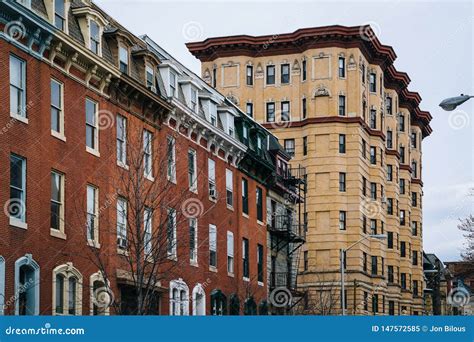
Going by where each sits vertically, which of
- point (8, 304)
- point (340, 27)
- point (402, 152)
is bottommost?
point (8, 304)

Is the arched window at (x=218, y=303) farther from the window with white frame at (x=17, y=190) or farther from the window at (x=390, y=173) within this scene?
the window at (x=390, y=173)

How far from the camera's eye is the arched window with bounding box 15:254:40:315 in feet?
94.5

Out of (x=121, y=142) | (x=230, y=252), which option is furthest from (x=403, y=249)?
(x=121, y=142)

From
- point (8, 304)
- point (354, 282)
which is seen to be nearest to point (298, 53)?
point (354, 282)

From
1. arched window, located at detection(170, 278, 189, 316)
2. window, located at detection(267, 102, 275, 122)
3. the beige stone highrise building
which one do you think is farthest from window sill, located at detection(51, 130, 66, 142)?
window, located at detection(267, 102, 275, 122)

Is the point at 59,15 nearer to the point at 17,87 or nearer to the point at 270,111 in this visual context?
the point at 17,87

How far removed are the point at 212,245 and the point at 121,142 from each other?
10.4 metres

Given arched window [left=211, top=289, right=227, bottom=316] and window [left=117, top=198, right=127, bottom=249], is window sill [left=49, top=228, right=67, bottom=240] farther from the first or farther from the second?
arched window [left=211, top=289, right=227, bottom=316]

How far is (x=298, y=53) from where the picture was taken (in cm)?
8300

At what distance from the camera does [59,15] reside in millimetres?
31484

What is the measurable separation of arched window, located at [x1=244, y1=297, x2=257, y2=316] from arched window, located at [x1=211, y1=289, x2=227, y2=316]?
270cm

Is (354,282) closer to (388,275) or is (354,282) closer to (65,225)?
(388,275)

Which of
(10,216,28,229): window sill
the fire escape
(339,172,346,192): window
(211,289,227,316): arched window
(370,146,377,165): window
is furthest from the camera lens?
(370,146,377,165): window

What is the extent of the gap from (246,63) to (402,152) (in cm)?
2311
